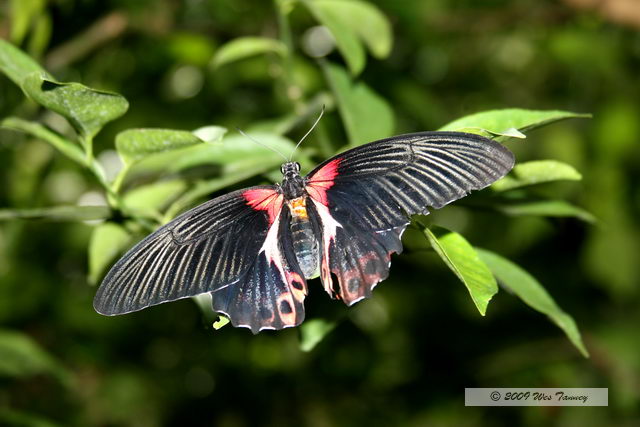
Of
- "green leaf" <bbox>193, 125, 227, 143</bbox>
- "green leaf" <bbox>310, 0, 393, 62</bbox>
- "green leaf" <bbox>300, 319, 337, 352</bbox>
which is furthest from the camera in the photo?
"green leaf" <bbox>310, 0, 393, 62</bbox>

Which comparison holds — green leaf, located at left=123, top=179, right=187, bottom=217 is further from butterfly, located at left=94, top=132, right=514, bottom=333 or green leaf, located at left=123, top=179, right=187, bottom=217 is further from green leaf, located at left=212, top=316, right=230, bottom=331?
green leaf, located at left=212, top=316, right=230, bottom=331

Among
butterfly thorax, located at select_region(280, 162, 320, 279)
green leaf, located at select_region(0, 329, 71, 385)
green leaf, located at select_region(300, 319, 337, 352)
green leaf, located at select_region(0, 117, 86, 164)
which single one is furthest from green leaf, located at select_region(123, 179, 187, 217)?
green leaf, located at select_region(0, 329, 71, 385)

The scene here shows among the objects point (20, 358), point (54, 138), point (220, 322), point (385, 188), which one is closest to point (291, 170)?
point (385, 188)

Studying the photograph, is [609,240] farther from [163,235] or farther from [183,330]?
[163,235]

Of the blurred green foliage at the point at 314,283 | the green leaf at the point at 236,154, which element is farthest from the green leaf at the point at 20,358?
the green leaf at the point at 236,154

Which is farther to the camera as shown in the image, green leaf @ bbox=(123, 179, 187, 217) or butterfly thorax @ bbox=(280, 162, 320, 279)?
green leaf @ bbox=(123, 179, 187, 217)

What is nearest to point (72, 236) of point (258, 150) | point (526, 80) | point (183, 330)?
point (183, 330)

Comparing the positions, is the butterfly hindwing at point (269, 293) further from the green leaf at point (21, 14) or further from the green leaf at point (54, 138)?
the green leaf at point (21, 14)
